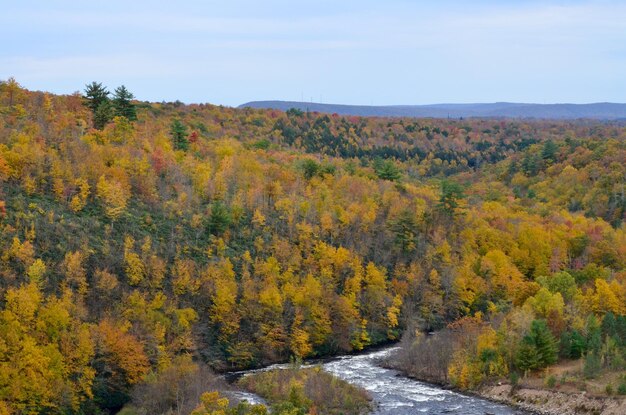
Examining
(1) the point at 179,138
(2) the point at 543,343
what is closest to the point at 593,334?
(2) the point at 543,343

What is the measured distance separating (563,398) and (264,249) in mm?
43016

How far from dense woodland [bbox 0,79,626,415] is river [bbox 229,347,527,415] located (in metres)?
3.87

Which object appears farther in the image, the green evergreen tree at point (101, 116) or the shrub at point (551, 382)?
the green evergreen tree at point (101, 116)

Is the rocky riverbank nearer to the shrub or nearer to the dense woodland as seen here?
the shrub

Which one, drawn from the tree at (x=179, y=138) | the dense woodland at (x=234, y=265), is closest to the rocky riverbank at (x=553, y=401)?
the dense woodland at (x=234, y=265)

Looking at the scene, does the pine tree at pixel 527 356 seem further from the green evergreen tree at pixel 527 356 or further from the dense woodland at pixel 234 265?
the dense woodland at pixel 234 265

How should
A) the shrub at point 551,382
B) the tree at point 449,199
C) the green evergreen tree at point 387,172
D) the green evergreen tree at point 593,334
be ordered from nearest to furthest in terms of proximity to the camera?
the shrub at point 551,382
the green evergreen tree at point 593,334
the tree at point 449,199
the green evergreen tree at point 387,172

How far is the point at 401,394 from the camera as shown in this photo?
71625mm

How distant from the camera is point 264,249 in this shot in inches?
3834

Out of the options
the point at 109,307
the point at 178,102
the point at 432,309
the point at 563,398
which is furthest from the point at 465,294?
the point at 178,102

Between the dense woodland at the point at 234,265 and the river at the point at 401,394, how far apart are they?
3874 millimetres

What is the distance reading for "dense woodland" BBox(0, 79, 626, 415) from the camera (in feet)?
231

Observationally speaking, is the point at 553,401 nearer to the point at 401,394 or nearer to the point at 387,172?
the point at 401,394

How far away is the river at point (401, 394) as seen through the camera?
2613 inches
